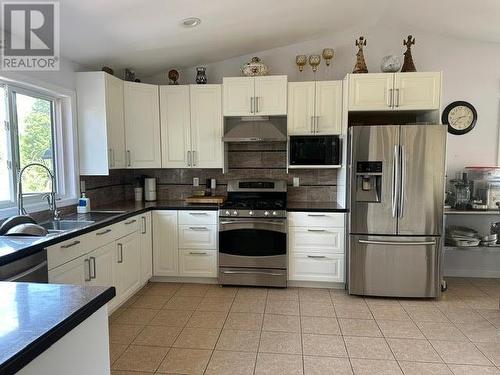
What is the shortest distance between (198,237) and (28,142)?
1.81m

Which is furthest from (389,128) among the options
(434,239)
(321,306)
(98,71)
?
(98,71)

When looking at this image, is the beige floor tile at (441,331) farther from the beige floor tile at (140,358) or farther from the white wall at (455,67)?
the beige floor tile at (140,358)

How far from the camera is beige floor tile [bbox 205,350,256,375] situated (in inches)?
83.9

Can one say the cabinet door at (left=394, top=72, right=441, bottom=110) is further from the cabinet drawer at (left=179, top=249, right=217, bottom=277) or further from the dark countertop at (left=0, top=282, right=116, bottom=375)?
the dark countertop at (left=0, top=282, right=116, bottom=375)

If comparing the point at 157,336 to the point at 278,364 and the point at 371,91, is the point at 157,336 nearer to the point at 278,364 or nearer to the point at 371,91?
the point at 278,364

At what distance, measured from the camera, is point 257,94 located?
11.9ft

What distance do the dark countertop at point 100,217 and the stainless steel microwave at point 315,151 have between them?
467 millimetres

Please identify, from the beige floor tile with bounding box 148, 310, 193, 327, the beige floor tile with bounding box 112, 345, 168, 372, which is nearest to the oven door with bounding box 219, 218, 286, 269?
the beige floor tile with bounding box 148, 310, 193, 327

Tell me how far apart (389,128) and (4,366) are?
319 centimetres

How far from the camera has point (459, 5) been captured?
2.92 m

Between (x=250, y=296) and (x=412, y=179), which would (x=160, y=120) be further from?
(x=412, y=179)

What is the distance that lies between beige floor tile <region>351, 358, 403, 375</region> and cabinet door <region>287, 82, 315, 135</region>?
2.27 meters

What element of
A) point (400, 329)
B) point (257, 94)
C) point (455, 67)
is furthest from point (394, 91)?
point (400, 329)

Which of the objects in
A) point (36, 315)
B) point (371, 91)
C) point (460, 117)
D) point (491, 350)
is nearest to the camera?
point (36, 315)
